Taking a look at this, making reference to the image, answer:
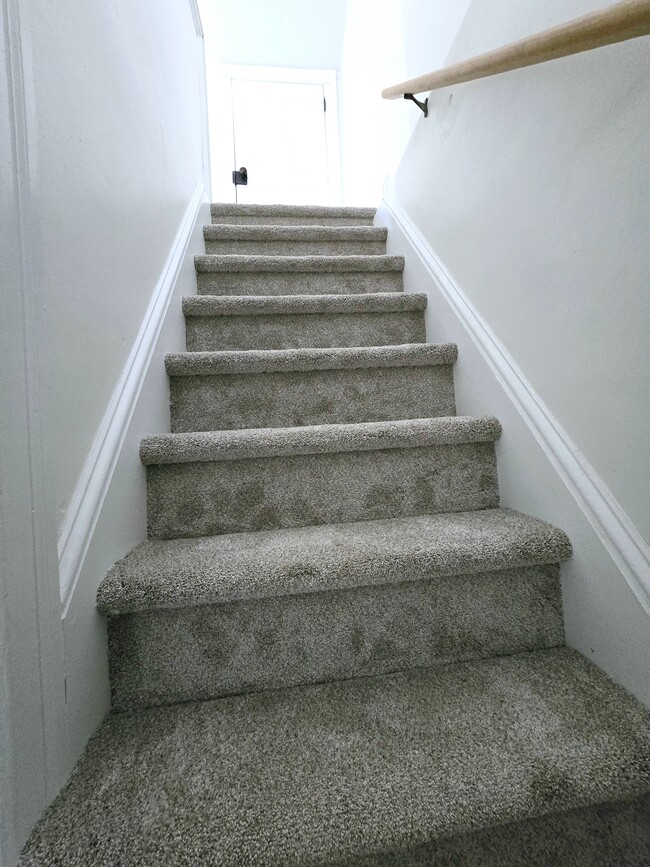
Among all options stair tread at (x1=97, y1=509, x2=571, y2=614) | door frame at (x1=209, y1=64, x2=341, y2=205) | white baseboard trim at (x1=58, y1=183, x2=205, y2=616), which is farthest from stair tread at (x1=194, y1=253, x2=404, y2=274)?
door frame at (x1=209, y1=64, x2=341, y2=205)

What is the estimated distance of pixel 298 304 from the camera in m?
1.31

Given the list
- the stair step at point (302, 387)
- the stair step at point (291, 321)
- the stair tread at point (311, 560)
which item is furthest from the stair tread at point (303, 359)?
the stair tread at point (311, 560)

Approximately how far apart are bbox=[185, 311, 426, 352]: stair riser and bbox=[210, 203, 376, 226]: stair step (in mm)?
995

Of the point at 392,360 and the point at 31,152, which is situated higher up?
the point at 31,152

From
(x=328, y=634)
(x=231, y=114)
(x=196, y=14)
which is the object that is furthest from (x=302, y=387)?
(x=231, y=114)

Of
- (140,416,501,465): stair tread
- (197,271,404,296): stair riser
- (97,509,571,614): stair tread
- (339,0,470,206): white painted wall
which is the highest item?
(339,0,470,206): white painted wall

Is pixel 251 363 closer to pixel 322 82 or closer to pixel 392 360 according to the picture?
pixel 392 360

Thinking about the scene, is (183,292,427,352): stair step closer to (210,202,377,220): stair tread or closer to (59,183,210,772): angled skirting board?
(59,183,210,772): angled skirting board

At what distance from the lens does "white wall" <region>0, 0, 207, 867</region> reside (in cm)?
45

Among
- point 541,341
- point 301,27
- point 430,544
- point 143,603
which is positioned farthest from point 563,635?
point 301,27

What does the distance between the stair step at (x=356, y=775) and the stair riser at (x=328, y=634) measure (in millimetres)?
36

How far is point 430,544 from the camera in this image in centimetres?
71

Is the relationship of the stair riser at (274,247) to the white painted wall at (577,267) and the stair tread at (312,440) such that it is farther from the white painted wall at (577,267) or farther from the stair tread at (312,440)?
the stair tread at (312,440)

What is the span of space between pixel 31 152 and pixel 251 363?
62 centimetres
